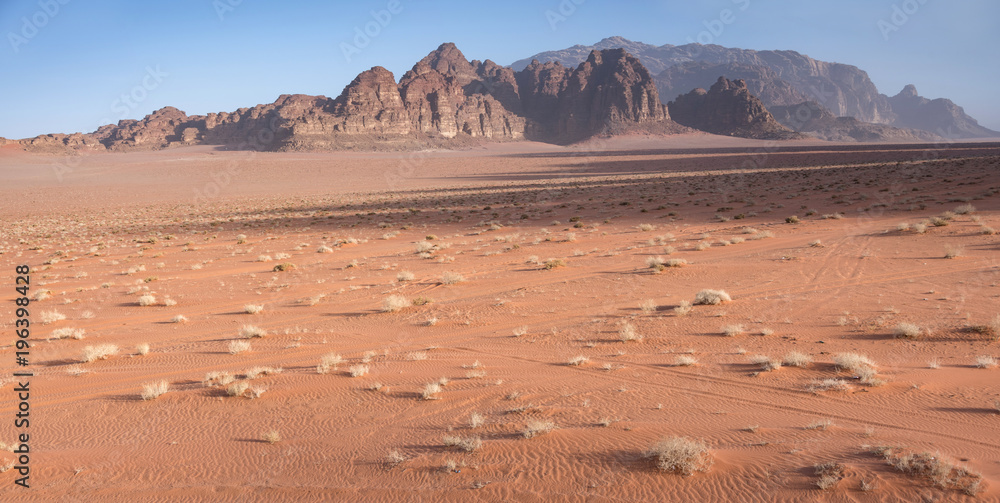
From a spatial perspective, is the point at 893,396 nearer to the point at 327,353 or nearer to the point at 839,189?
the point at 327,353

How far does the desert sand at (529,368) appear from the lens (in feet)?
16.5

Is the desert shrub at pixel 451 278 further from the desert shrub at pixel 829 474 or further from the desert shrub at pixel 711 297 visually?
the desert shrub at pixel 829 474

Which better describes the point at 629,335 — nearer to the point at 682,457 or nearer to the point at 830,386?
the point at 830,386

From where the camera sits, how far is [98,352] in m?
9.14

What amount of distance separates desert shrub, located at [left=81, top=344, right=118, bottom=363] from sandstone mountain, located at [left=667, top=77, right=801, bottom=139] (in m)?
189

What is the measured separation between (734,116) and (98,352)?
8019 inches

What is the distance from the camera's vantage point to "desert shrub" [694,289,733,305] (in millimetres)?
10961

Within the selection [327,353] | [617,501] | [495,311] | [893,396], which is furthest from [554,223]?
[617,501]

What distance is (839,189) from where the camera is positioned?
112 ft

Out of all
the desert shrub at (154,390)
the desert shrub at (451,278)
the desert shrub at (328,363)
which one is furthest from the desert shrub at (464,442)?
the desert shrub at (451,278)

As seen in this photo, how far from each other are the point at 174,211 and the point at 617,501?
162 feet

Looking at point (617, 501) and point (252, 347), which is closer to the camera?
point (617, 501)

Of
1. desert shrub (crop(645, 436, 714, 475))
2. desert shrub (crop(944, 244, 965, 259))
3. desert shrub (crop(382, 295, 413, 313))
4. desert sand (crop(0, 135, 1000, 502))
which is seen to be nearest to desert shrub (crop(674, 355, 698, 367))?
desert sand (crop(0, 135, 1000, 502))

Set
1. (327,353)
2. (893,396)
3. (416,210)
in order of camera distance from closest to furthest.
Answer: (893,396) < (327,353) < (416,210)
